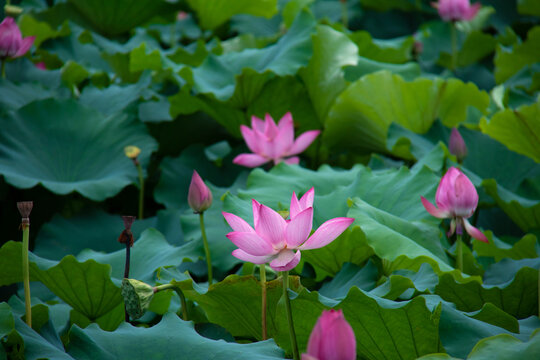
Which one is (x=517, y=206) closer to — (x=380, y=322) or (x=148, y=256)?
(x=380, y=322)

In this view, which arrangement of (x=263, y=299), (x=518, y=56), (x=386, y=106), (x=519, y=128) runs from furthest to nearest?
1. (x=518, y=56)
2. (x=386, y=106)
3. (x=519, y=128)
4. (x=263, y=299)

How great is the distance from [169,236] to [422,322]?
0.80m

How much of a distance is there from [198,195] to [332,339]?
60cm

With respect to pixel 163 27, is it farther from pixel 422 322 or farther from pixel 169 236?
pixel 422 322

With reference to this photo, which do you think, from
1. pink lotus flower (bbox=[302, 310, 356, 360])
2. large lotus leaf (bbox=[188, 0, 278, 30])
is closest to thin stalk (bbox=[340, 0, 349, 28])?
large lotus leaf (bbox=[188, 0, 278, 30])

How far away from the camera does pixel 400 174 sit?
4.30 feet

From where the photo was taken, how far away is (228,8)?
2285 mm

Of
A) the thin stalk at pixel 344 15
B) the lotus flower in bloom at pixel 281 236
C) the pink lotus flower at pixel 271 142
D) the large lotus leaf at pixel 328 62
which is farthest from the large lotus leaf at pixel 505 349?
the thin stalk at pixel 344 15

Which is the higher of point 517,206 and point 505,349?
point 505,349

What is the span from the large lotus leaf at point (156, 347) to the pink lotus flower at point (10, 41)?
0.94m

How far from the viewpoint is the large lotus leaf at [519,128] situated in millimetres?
1259

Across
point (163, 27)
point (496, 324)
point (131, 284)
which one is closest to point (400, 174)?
point (496, 324)

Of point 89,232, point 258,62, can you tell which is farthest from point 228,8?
point 89,232

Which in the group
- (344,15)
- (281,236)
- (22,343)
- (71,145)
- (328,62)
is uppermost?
(281,236)
